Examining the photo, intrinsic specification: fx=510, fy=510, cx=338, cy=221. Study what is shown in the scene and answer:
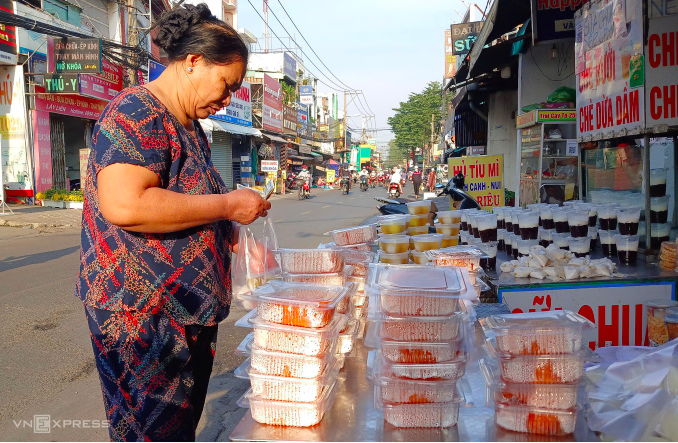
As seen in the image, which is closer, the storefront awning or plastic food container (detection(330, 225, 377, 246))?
plastic food container (detection(330, 225, 377, 246))

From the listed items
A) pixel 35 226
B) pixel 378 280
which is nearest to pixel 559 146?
pixel 378 280

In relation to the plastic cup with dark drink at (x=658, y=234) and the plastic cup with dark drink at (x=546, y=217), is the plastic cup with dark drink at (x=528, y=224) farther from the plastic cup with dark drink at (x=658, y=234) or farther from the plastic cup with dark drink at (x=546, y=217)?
the plastic cup with dark drink at (x=658, y=234)

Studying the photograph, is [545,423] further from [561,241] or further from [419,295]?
[561,241]

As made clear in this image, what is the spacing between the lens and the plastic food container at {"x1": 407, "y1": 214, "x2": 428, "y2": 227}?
3914 mm

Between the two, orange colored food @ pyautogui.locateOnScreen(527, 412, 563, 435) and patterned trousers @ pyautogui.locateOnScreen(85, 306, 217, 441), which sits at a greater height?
patterned trousers @ pyautogui.locateOnScreen(85, 306, 217, 441)

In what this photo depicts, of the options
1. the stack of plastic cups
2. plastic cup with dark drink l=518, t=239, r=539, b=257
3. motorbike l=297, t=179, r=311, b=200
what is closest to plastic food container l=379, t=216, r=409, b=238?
plastic cup with dark drink l=518, t=239, r=539, b=257

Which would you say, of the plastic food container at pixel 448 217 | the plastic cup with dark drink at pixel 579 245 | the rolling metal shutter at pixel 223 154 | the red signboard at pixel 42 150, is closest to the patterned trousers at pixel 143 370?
the plastic food container at pixel 448 217

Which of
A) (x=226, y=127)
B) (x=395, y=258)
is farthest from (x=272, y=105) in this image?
(x=395, y=258)

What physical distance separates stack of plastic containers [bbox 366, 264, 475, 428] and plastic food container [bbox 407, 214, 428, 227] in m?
2.12

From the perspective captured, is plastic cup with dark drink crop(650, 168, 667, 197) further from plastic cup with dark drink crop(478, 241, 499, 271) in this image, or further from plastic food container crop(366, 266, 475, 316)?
plastic food container crop(366, 266, 475, 316)

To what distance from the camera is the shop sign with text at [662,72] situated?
3484 mm

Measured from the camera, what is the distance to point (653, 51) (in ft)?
11.7

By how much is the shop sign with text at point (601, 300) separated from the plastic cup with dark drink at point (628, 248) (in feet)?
1.42

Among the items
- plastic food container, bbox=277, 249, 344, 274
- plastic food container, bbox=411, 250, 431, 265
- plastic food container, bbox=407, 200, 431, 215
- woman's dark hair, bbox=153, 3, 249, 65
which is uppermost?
woman's dark hair, bbox=153, 3, 249, 65
